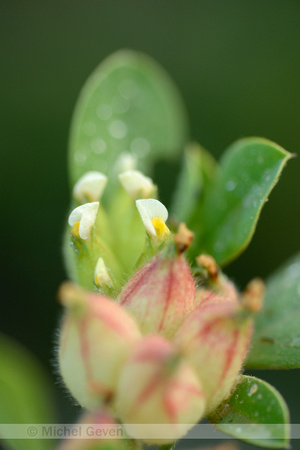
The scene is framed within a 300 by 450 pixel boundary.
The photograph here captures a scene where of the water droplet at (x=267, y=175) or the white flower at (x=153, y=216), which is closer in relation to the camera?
the white flower at (x=153, y=216)

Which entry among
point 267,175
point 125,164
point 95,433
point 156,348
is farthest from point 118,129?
point 95,433

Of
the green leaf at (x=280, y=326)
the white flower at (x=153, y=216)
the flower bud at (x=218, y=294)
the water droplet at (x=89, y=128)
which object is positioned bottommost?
the green leaf at (x=280, y=326)

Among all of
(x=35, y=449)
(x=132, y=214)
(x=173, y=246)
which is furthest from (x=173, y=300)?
(x=35, y=449)

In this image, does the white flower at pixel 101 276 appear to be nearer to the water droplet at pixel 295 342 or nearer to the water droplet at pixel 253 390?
the water droplet at pixel 253 390

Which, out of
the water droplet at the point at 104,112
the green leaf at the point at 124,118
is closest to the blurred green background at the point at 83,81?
the green leaf at the point at 124,118

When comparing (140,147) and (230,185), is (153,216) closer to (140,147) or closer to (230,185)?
(230,185)

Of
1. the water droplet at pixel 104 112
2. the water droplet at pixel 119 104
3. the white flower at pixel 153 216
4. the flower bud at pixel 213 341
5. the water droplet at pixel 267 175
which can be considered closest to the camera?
the flower bud at pixel 213 341

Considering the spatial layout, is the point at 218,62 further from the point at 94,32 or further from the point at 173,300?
the point at 173,300
